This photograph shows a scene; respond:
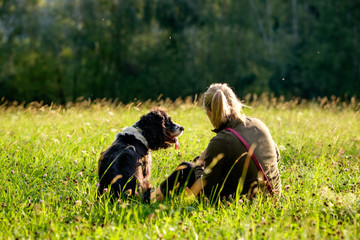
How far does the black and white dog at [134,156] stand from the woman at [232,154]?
0.47 m

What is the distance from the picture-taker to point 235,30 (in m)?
28.0

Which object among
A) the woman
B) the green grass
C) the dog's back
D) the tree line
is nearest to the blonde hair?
the woman

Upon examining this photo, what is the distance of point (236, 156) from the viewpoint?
11.2ft

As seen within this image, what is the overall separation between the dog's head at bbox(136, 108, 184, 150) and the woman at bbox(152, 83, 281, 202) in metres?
0.93

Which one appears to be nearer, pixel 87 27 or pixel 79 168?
pixel 79 168

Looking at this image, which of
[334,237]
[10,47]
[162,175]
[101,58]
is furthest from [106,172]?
[10,47]

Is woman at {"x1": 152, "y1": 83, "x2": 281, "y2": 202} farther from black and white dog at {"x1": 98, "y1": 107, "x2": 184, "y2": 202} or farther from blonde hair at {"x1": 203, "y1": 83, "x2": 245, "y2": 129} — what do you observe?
black and white dog at {"x1": 98, "y1": 107, "x2": 184, "y2": 202}

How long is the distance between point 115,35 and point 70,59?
636 cm

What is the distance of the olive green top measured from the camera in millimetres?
3404

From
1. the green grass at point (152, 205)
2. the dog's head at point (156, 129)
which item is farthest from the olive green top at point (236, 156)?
the dog's head at point (156, 129)

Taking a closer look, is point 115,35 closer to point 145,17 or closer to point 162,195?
point 145,17

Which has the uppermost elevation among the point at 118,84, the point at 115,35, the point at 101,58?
the point at 115,35

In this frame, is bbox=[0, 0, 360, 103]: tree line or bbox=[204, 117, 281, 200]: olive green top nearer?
bbox=[204, 117, 281, 200]: olive green top

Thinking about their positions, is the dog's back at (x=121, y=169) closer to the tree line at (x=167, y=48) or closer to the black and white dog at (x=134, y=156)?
the black and white dog at (x=134, y=156)
